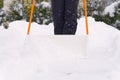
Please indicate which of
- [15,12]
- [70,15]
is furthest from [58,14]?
[15,12]

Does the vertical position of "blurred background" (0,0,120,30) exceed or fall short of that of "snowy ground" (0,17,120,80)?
it exceeds it

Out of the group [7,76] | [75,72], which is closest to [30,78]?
[7,76]

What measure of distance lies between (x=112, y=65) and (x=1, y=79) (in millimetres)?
1206

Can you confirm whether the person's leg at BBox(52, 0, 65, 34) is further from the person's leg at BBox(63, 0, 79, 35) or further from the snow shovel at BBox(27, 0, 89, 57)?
the snow shovel at BBox(27, 0, 89, 57)

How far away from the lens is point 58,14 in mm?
5402

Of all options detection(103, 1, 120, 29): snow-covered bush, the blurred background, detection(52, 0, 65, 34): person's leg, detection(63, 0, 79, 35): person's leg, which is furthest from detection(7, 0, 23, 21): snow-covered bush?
detection(63, 0, 79, 35): person's leg

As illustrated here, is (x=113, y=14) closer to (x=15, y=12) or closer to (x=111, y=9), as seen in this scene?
(x=111, y=9)

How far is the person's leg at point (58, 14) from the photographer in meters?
5.33

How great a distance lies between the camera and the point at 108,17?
1016 cm

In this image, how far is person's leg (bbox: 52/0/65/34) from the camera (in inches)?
210

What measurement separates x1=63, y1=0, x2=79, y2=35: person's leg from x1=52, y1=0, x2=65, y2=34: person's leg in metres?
0.07

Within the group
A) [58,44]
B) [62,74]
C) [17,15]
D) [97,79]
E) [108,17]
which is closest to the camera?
[97,79]

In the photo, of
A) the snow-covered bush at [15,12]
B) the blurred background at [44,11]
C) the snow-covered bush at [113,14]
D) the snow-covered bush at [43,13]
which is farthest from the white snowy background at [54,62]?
the snow-covered bush at [15,12]

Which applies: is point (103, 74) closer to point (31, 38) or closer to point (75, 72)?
point (75, 72)
